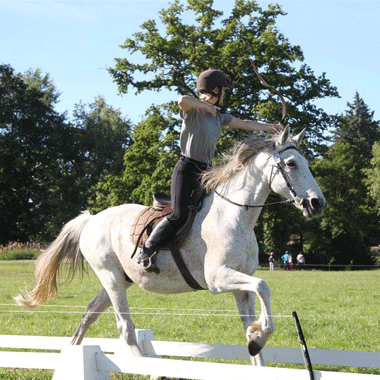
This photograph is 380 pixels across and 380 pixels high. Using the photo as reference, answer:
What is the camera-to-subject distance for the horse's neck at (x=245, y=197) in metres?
6.52

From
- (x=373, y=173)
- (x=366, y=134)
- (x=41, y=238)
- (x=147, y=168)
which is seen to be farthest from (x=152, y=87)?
(x=366, y=134)

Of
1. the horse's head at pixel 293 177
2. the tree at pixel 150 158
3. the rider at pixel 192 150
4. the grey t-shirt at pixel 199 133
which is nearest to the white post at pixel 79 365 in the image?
the rider at pixel 192 150

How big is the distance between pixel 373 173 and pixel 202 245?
62.1 m

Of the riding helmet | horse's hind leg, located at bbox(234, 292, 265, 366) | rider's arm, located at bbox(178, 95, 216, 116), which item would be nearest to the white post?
horse's hind leg, located at bbox(234, 292, 265, 366)

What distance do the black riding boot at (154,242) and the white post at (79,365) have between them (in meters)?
0.96

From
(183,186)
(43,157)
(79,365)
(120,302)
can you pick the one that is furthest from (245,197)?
(43,157)

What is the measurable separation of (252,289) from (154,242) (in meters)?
1.33

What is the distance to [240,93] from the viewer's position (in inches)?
1590

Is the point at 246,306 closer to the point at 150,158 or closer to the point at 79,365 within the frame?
the point at 79,365

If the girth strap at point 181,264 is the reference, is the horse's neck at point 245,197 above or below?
above

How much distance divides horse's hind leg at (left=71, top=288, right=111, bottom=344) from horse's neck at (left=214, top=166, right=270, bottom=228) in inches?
84.9

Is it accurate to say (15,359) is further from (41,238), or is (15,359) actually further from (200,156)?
(41,238)

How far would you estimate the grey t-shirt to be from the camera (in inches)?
265

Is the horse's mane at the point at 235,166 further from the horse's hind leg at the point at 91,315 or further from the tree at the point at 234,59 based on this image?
the tree at the point at 234,59
